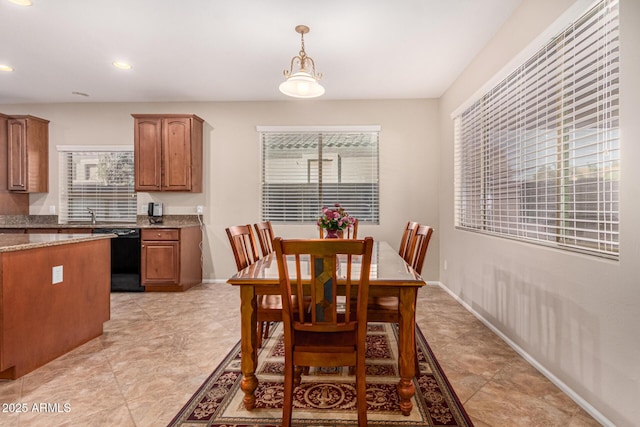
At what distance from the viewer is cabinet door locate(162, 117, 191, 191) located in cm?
459

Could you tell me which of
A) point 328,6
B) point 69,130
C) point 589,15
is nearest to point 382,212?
point 328,6

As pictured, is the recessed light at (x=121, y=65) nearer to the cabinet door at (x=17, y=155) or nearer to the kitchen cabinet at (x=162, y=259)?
the kitchen cabinet at (x=162, y=259)

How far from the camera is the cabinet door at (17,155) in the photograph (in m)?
4.68

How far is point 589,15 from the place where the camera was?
189 cm

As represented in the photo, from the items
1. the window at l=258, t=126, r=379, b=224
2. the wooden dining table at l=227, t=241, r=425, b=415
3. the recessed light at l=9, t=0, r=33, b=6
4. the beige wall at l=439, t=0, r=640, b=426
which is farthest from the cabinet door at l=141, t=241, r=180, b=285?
the beige wall at l=439, t=0, r=640, b=426

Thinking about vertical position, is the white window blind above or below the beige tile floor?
above

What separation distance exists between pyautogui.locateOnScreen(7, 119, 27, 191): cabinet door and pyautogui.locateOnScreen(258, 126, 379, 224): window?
3.35m

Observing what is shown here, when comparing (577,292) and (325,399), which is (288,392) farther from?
(577,292)

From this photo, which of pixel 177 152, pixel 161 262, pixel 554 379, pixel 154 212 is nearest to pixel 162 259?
pixel 161 262

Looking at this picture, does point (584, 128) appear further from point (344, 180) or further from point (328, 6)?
point (344, 180)

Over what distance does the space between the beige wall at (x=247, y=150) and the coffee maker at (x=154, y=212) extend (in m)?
0.13

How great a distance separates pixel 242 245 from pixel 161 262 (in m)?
2.58

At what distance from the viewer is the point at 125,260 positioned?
443 centimetres

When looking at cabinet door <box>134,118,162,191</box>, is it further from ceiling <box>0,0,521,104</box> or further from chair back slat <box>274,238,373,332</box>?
chair back slat <box>274,238,373,332</box>
